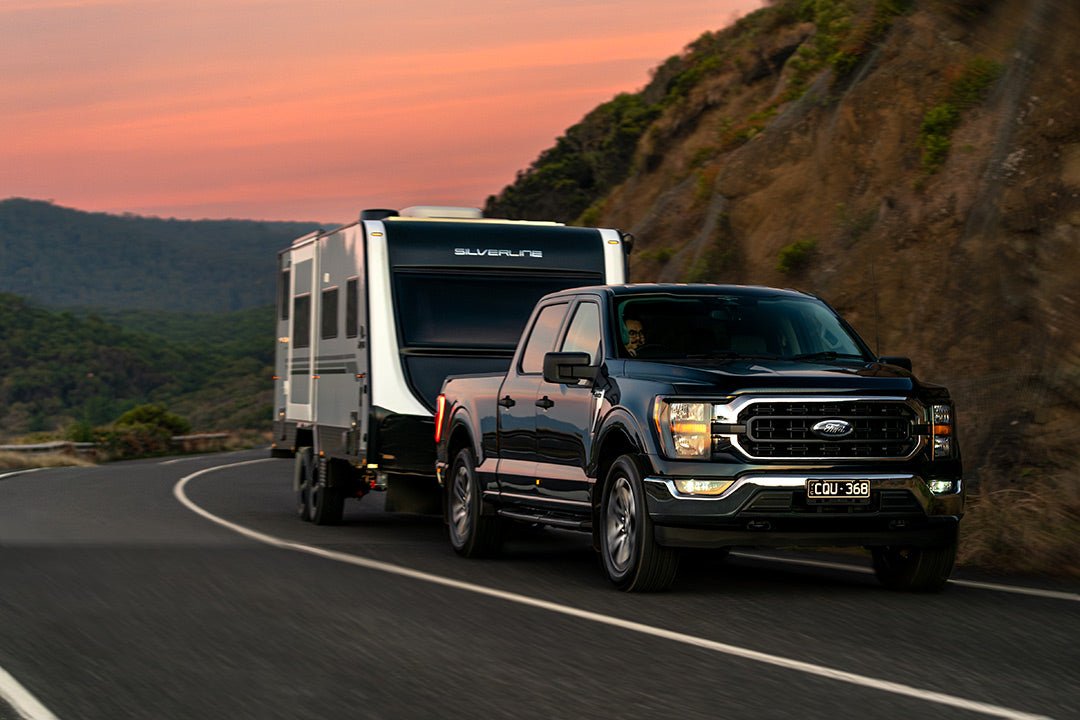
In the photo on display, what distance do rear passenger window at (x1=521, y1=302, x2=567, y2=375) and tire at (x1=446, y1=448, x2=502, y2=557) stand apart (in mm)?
1052

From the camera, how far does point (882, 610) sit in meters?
10.4

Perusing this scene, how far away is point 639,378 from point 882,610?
220 cm

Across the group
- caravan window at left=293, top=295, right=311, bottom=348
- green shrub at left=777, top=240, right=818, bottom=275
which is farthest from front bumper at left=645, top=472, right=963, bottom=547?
green shrub at left=777, top=240, right=818, bottom=275

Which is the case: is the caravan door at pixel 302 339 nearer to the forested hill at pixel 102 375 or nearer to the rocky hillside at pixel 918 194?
the rocky hillside at pixel 918 194

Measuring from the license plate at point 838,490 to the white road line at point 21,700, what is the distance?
4874mm

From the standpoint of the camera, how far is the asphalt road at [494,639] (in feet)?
24.3

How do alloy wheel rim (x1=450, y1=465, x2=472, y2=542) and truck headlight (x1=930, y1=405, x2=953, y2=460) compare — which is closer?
truck headlight (x1=930, y1=405, x2=953, y2=460)

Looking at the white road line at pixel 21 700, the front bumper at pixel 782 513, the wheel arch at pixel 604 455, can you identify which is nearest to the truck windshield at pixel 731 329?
the wheel arch at pixel 604 455

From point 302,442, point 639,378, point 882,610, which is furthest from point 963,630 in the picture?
point 302,442

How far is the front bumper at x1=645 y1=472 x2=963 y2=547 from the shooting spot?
10594 mm

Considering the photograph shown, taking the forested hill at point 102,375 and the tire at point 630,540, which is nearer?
the tire at point 630,540

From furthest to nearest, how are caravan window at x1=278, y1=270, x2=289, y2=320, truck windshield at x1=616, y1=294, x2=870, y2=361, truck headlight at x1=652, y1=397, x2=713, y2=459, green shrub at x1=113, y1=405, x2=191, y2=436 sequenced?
green shrub at x1=113, y1=405, x2=191, y2=436 → caravan window at x1=278, y1=270, x2=289, y2=320 → truck windshield at x1=616, y1=294, x2=870, y2=361 → truck headlight at x1=652, y1=397, x2=713, y2=459

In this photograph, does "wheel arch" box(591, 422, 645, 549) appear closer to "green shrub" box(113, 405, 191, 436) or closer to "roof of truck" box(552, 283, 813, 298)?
"roof of truck" box(552, 283, 813, 298)

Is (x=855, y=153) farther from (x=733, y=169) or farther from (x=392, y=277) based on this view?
(x=392, y=277)
